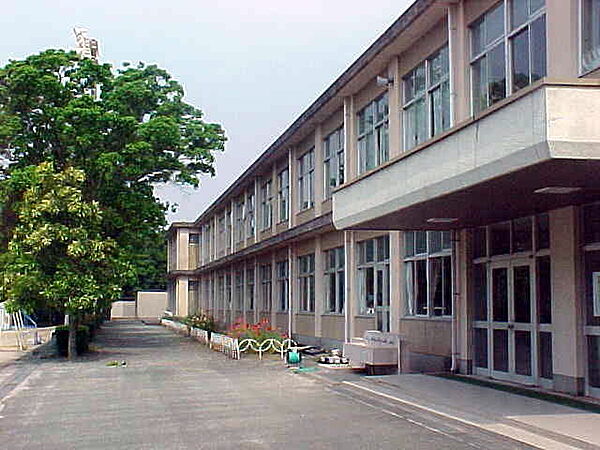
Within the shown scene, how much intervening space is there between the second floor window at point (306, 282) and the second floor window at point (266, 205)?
219 inches

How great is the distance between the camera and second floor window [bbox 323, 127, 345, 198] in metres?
26.9

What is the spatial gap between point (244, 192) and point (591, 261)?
32.3m

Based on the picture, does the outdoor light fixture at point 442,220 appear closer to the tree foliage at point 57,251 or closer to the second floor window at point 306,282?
the tree foliage at point 57,251

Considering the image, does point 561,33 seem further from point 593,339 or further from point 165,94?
point 165,94

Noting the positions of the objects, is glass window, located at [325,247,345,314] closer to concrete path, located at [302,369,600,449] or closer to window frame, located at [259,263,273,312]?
concrete path, located at [302,369,600,449]

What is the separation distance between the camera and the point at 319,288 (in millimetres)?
29406

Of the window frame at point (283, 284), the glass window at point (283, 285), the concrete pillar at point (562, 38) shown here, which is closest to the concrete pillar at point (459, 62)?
the concrete pillar at point (562, 38)

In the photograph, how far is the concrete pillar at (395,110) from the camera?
833 inches

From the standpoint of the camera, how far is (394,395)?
1486 cm

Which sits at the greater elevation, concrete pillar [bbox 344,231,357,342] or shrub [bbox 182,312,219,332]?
concrete pillar [bbox 344,231,357,342]

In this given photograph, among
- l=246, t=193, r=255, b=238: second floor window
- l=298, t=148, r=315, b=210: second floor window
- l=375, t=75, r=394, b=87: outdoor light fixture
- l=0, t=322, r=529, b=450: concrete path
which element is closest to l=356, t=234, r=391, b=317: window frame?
l=0, t=322, r=529, b=450: concrete path

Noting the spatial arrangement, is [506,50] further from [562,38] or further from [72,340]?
[72,340]

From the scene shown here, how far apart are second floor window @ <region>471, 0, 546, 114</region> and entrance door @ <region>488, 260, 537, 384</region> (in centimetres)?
334

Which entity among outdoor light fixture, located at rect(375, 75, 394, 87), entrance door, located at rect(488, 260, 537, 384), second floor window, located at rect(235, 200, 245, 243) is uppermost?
outdoor light fixture, located at rect(375, 75, 394, 87)
